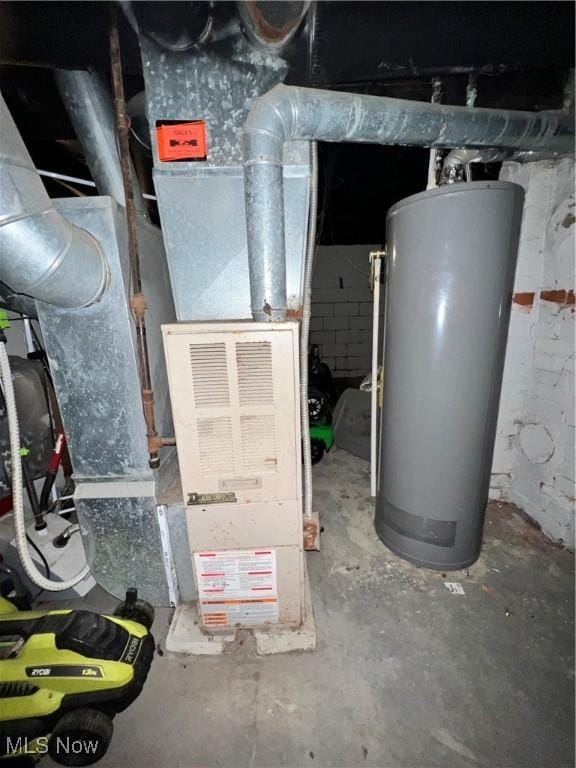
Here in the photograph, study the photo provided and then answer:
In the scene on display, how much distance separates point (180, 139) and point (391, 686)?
2.28m

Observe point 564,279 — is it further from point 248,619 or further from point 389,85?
point 248,619

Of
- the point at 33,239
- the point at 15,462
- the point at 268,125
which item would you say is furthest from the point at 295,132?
the point at 15,462

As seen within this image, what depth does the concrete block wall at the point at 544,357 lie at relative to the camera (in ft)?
5.84

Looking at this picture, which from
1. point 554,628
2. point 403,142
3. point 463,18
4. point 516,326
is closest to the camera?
point 463,18

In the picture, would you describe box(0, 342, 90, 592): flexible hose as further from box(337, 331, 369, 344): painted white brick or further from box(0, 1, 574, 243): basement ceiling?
box(337, 331, 369, 344): painted white brick

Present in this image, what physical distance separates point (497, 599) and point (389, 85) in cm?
271

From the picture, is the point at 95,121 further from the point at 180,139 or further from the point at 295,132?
the point at 295,132

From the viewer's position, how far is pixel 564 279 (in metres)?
1.78

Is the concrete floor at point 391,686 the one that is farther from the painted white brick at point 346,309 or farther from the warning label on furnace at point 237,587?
the painted white brick at point 346,309

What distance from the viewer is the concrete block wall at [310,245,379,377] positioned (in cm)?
554

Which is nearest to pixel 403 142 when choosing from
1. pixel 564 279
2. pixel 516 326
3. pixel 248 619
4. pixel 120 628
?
pixel 564 279

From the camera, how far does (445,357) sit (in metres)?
1.57

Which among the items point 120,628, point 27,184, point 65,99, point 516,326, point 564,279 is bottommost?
point 120,628

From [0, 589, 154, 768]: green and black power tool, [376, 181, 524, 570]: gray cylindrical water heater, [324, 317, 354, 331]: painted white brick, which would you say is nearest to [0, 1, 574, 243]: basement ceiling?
[376, 181, 524, 570]: gray cylindrical water heater
